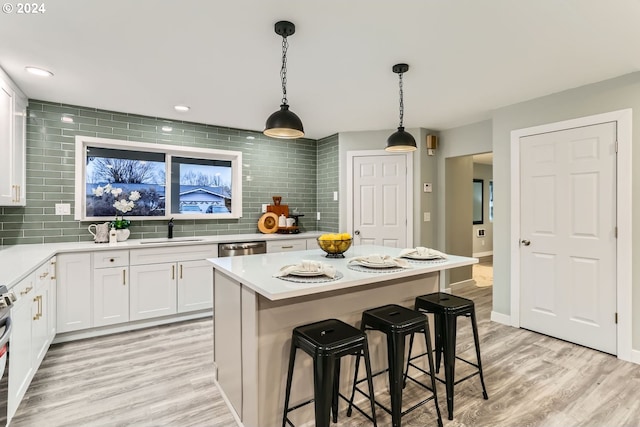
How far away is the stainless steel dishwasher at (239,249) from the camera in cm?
378

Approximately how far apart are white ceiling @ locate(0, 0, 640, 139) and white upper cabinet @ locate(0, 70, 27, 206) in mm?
159

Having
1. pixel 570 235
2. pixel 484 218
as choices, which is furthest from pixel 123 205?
pixel 484 218

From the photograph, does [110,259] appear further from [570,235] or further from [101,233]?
[570,235]

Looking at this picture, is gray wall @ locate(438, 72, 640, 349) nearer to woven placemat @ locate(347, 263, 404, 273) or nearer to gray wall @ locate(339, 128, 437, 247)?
gray wall @ locate(339, 128, 437, 247)

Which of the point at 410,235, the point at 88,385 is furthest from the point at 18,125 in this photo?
the point at 410,235

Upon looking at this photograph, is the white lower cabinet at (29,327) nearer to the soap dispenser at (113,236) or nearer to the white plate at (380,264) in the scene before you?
the soap dispenser at (113,236)

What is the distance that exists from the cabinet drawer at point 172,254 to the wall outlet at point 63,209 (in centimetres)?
90

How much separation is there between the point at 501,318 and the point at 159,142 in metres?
4.43

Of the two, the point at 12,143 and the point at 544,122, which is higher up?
the point at 544,122

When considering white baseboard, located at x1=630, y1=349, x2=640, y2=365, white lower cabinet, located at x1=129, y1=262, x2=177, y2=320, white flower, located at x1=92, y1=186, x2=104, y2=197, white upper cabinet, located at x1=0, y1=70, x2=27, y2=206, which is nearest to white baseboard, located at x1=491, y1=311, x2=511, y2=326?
white baseboard, located at x1=630, y1=349, x2=640, y2=365

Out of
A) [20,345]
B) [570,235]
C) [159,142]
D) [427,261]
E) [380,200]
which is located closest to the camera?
[20,345]

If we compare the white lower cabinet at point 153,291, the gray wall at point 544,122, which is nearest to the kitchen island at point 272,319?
the white lower cabinet at point 153,291

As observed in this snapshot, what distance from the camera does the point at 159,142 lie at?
3.96 meters

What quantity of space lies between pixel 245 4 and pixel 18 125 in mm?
2628
